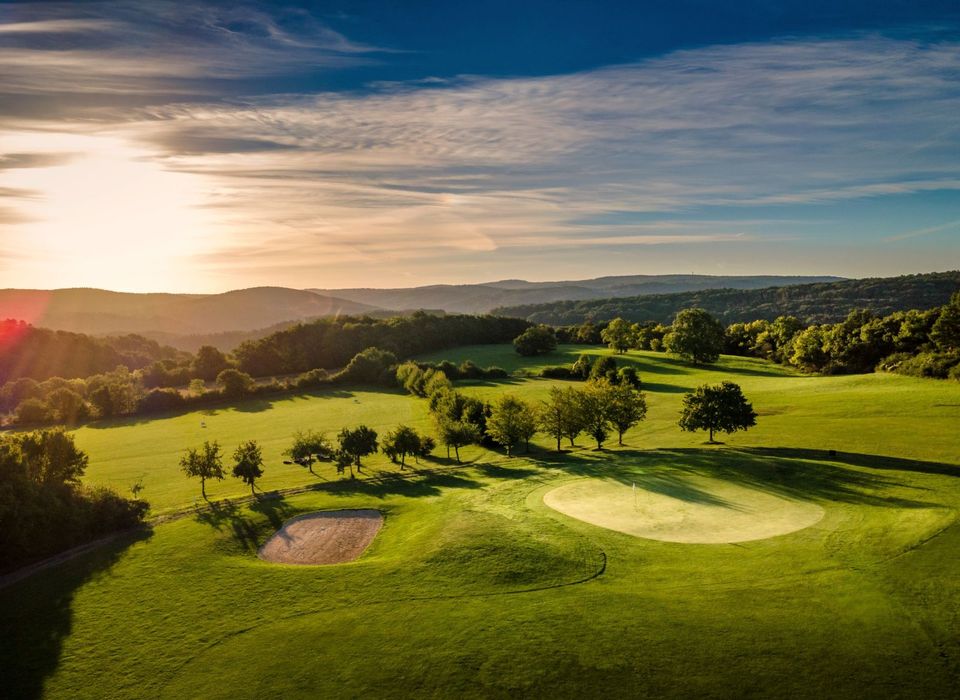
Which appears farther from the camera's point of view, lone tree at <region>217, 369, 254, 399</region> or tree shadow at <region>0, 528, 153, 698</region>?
lone tree at <region>217, 369, 254, 399</region>

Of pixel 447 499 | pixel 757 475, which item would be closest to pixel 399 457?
pixel 447 499

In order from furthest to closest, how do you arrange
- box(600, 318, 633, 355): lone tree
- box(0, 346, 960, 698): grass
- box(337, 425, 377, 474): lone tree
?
box(600, 318, 633, 355): lone tree, box(337, 425, 377, 474): lone tree, box(0, 346, 960, 698): grass

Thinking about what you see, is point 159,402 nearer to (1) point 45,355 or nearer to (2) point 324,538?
(1) point 45,355

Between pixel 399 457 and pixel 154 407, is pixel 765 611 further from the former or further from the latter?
pixel 154 407

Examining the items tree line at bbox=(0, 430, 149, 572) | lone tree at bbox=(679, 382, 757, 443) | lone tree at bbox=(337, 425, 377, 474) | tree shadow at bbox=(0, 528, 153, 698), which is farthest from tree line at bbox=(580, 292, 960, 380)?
tree line at bbox=(0, 430, 149, 572)

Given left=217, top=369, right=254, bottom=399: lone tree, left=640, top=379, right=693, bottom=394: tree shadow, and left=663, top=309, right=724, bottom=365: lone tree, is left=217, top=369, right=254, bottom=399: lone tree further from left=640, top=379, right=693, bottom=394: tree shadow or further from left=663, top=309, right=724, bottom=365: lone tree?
left=663, top=309, right=724, bottom=365: lone tree

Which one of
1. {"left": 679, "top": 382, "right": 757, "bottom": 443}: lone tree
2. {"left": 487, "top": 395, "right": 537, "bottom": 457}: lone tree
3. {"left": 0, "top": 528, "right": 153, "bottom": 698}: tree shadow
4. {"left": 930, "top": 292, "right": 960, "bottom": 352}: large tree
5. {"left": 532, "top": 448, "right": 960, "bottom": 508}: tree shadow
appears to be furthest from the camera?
{"left": 930, "top": 292, "right": 960, "bottom": 352}: large tree

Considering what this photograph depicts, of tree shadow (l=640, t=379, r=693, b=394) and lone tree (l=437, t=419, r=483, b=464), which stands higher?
tree shadow (l=640, t=379, r=693, b=394)

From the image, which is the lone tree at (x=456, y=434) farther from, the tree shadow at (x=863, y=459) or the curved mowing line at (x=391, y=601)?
the curved mowing line at (x=391, y=601)
